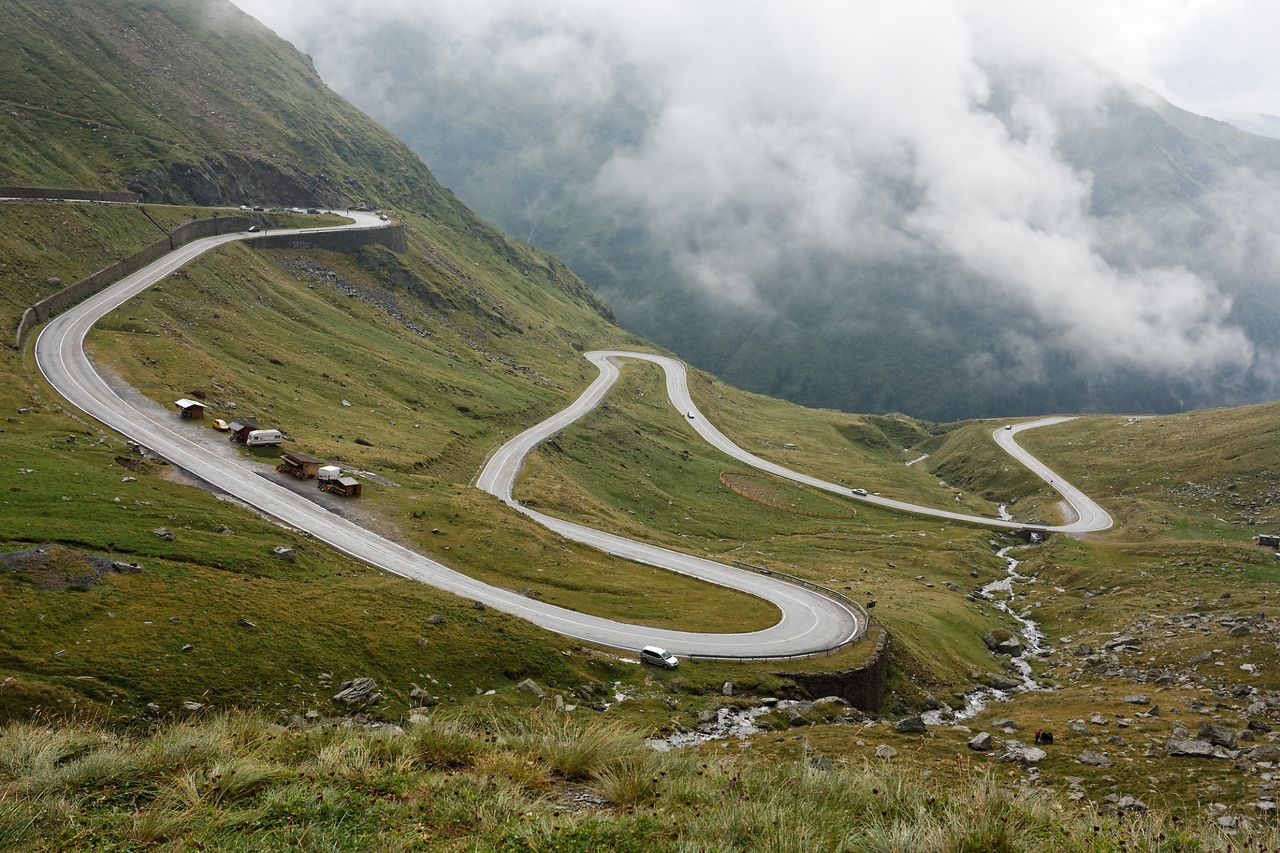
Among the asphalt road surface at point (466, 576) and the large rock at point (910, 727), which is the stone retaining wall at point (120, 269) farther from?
the large rock at point (910, 727)

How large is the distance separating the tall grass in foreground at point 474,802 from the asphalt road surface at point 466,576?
35.8 meters

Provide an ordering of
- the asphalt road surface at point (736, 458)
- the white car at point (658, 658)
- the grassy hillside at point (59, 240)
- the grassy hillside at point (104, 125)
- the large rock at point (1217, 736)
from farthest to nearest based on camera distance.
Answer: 1. the grassy hillside at point (104, 125)
2. the asphalt road surface at point (736, 458)
3. the grassy hillside at point (59, 240)
4. the white car at point (658, 658)
5. the large rock at point (1217, 736)

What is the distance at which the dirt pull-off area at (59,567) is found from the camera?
37469 mm

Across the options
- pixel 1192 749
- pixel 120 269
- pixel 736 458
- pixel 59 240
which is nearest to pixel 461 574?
pixel 1192 749

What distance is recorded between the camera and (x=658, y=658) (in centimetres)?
5088

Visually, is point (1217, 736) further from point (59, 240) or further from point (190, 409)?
point (59, 240)

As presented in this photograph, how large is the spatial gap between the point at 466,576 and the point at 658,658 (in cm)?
1745

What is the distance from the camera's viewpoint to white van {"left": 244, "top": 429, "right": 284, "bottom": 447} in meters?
72.6

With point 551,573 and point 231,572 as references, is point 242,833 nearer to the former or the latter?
point 231,572

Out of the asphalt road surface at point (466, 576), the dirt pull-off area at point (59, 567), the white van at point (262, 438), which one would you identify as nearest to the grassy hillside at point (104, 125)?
the asphalt road surface at point (466, 576)

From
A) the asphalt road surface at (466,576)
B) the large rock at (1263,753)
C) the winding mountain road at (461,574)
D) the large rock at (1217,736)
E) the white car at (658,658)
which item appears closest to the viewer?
the large rock at (1263,753)

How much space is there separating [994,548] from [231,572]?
121 meters

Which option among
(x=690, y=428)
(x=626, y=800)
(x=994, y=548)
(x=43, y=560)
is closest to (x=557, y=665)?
(x=43, y=560)

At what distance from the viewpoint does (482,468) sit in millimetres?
104750
